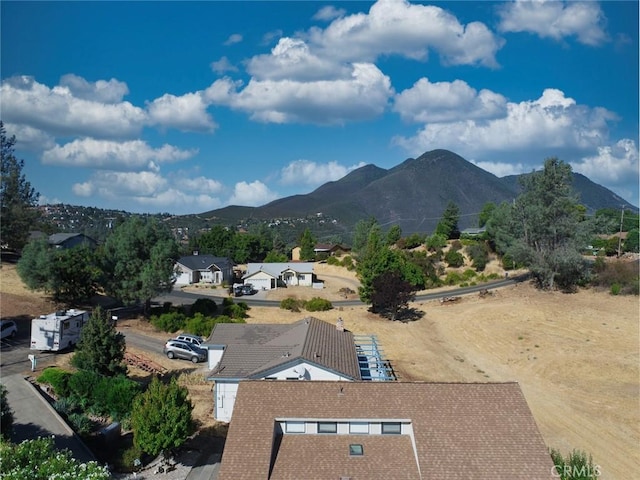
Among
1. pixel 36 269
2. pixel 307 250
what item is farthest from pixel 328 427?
pixel 307 250

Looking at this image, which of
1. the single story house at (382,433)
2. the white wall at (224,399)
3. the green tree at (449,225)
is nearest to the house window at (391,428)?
the single story house at (382,433)

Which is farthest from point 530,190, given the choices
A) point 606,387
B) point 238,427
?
point 238,427

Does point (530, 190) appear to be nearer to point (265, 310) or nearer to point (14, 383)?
point (265, 310)

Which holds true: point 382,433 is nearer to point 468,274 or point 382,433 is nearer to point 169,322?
point 169,322

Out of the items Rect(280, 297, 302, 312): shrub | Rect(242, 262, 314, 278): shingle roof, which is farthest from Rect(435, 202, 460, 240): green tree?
Rect(280, 297, 302, 312): shrub

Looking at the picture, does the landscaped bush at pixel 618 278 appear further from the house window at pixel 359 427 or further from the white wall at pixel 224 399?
the house window at pixel 359 427
